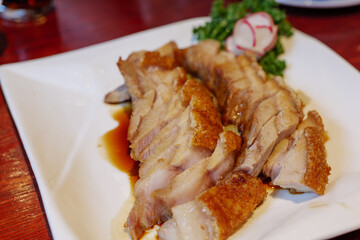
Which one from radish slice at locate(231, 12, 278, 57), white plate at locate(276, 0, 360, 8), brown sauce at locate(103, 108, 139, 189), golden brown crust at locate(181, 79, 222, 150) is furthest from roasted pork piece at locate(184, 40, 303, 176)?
white plate at locate(276, 0, 360, 8)

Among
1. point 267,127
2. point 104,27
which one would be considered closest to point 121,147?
point 267,127

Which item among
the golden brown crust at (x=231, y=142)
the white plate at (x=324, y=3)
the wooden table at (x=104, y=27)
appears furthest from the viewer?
the white plate at (x=324, y=3)

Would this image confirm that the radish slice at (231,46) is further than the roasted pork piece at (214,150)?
Yes

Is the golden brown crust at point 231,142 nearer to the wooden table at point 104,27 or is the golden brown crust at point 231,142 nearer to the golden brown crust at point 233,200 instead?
the golden brown crust at point 233,200

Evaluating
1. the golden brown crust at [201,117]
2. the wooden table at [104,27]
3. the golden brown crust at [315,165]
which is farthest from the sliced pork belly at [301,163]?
the wooden table at [104,27]

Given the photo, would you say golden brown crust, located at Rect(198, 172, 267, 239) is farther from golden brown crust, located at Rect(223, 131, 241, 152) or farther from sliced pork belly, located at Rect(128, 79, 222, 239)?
sliced pork belly, located at Rect(128, 79, 222, 239)

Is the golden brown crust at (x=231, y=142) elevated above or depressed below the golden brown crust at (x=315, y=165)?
above

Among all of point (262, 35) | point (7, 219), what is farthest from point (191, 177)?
point (262, 35)
